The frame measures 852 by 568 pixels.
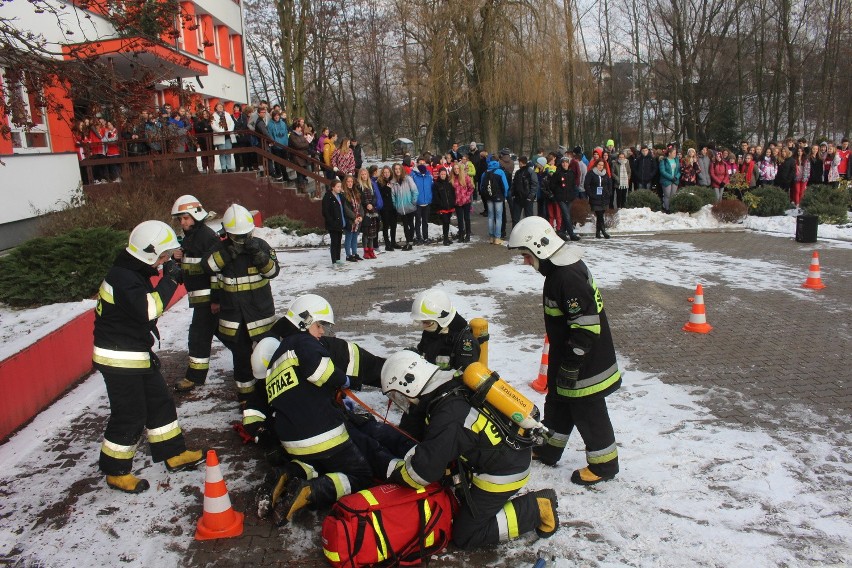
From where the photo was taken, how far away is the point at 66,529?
424cm

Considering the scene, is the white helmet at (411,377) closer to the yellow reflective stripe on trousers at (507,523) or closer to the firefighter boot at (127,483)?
the yellow reflective stripe on trousers at (507,523)

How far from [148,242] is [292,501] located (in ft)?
7.14

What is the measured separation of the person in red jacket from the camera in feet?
56.0

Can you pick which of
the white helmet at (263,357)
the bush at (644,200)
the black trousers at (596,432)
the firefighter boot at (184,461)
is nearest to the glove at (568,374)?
the black trousers at (596,432)

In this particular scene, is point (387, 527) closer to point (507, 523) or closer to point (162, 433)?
point (507, 523)

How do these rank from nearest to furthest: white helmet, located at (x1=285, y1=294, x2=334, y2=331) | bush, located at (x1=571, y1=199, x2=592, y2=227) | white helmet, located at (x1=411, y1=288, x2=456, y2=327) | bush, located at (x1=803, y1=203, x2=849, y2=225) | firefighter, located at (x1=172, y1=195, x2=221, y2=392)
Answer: white helmet, located at (x1=285, y1=294, x2=334, y2=331) → white helmet, located at (x1=411, y1=288, x2=456, y2=327) → firefighter, located at (x1=172, y1=195, x2=221, y2=392) → bush, located at (x1=571, y1=199, x2=592, y2=227) → bush, located at (x1=803, y1=203, x2=849, y2=225)

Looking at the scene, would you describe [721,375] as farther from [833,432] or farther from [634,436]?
[634,436]

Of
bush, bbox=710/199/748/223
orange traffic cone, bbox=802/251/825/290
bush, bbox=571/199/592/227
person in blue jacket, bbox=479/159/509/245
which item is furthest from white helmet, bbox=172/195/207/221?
bush, bbox=710/199/748/223

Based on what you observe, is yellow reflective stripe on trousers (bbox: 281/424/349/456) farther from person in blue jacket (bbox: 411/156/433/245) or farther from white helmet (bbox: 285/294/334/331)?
person in blue jacket (bbox: 411/156/433/245)

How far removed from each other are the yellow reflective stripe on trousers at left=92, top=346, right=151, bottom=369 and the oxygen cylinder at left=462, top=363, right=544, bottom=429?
2517 mm

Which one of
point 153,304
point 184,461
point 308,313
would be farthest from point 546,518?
point 153,304

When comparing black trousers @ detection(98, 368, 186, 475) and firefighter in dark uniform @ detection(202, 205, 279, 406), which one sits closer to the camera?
black trousers @ detection(98, 368, 186, 475)

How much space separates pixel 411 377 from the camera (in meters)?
3.94

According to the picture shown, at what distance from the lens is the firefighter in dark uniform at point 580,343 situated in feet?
15.0
